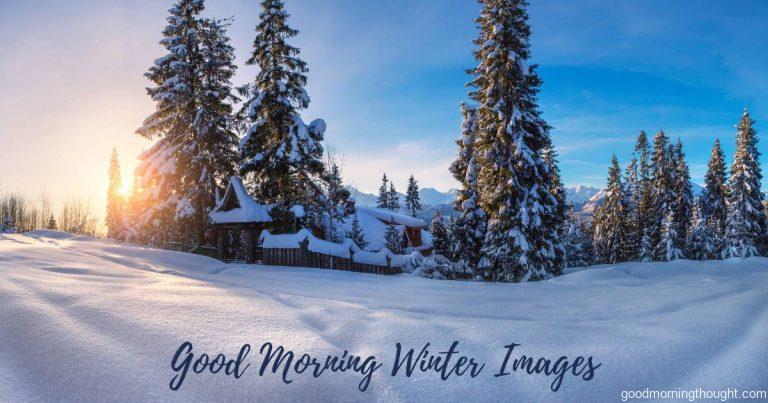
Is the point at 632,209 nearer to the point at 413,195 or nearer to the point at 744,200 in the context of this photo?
the point at 744,200

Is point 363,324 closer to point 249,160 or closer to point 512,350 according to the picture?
point 512,350

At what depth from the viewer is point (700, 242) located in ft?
118

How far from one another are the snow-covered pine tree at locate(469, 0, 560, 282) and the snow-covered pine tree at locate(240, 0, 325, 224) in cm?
912

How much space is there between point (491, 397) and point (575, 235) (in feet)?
152

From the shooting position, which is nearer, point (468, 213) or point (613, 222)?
point (468, 213)

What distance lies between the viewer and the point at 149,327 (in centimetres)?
340

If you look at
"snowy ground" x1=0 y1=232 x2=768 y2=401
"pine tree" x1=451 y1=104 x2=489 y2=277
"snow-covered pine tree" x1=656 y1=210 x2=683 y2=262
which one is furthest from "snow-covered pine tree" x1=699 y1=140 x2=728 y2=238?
"snowy ground" x1=0 y1=232 x2=768 y2=401

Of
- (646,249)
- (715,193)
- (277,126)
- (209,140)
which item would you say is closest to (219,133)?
(209,140)

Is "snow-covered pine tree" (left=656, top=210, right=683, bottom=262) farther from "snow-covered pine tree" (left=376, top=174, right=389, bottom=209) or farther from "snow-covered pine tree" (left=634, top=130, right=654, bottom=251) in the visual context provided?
"snow-covered pine tree" (left=376, top=174, right=389, bottom=209)

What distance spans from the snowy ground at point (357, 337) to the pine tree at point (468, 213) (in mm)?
16634

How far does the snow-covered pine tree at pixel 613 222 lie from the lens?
42125 millimetres

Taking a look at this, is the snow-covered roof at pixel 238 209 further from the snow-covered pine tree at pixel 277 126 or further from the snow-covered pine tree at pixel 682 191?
the snow-covered pine tree at pixel 682 191

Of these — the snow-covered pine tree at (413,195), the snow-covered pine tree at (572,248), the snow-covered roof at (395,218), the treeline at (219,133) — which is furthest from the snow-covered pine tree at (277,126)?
the snow-covered pine tree at (413,195)

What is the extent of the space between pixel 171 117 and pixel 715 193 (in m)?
55.7
